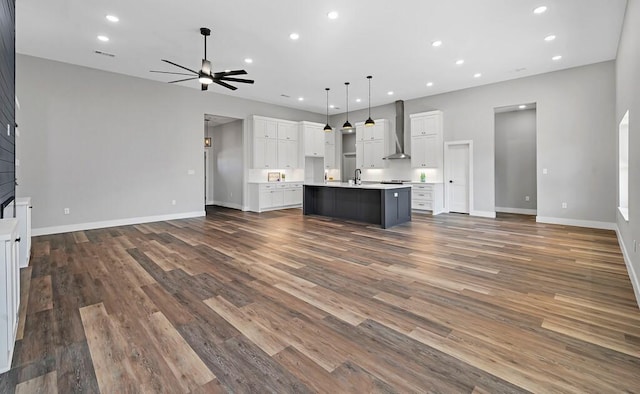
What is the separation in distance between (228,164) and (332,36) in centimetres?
624

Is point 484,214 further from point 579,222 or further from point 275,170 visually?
point 275,170

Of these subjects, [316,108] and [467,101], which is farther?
[316,108]

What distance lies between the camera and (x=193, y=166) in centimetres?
777

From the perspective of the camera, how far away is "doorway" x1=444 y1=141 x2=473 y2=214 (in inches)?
317

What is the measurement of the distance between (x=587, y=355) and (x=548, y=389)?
1.83ft

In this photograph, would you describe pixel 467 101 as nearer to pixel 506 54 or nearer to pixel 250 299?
pixel 506 54

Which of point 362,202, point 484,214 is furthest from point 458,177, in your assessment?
point 362,202

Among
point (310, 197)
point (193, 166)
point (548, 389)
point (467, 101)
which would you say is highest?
point (467, 101)

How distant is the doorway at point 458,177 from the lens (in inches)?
317

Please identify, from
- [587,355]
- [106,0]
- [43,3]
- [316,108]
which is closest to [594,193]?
[587,355]

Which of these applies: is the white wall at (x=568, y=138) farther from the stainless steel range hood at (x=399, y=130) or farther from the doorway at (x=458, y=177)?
the stainless steel range hood at (x=399, y=130)

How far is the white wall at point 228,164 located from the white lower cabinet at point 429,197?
5221 mm

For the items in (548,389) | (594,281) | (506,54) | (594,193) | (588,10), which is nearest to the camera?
(548,389)

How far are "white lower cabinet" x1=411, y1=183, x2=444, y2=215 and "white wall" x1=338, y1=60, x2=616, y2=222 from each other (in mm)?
1048
